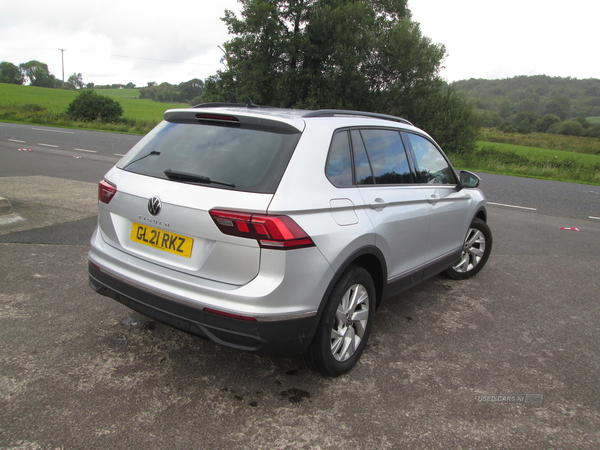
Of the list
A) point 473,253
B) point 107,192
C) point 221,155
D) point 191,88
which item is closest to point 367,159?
point 221,155

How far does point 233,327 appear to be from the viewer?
2.49 metres

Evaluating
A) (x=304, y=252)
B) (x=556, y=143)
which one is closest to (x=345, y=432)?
(x=304, y=252)

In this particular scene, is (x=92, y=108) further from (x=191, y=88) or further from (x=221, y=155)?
(x=191, y=88)

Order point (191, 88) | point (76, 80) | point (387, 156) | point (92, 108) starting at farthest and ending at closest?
point (76, 80), point (191, 88), point (92, 108), point (387, 156)

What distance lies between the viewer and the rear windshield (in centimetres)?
260

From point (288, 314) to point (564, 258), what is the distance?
5.51 meters

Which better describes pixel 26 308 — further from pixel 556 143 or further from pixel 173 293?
pixel 556 143

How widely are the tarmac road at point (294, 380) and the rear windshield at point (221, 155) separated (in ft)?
4.13

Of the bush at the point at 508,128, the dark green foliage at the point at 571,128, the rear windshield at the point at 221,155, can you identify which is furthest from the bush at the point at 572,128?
the rear windshield at the point at 221,155

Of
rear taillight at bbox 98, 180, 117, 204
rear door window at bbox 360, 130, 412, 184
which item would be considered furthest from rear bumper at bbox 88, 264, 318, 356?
rear door window at bbox 360, 130, 412, 184

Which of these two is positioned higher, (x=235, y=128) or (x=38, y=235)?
(x=235, y=128)

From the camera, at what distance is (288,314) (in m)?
2.54

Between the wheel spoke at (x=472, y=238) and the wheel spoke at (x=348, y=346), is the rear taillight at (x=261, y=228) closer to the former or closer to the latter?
the wheel spoke at (x=348, y=346)

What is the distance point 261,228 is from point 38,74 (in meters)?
116
